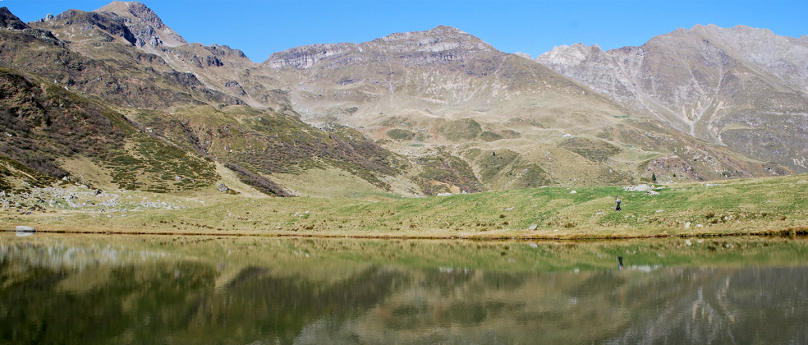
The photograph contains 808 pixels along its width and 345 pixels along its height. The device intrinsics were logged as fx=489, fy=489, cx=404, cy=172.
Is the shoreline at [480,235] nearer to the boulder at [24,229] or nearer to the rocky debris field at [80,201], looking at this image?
the boulder at [24,229]

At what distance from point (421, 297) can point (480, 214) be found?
105 feet

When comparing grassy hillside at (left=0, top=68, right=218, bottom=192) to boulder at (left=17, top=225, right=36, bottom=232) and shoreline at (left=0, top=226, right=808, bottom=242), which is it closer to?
boulder at (left=17, top=225, right=36, bottom=232)

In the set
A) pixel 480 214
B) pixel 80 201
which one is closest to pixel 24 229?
pixel 80 201

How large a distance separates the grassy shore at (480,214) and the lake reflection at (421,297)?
317 inches

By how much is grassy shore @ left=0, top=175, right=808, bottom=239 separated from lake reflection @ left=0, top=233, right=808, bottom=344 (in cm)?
806

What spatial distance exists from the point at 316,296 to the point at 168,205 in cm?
5747

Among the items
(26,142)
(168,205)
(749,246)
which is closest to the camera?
(749,246)

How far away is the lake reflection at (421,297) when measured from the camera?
14125 mm

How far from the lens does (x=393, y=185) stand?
172m

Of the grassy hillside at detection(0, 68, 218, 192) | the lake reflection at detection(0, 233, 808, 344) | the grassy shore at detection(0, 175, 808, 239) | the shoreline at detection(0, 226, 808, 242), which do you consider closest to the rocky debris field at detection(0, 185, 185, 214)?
the grassy shore at detection(0, 175, 808, 239)

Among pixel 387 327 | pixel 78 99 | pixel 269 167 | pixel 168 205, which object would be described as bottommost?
pixel 387 327

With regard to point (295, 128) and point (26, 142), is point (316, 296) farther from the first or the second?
point (295, 128)

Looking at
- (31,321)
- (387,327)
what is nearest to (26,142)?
(31,321)

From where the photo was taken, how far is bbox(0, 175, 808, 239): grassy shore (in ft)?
128
